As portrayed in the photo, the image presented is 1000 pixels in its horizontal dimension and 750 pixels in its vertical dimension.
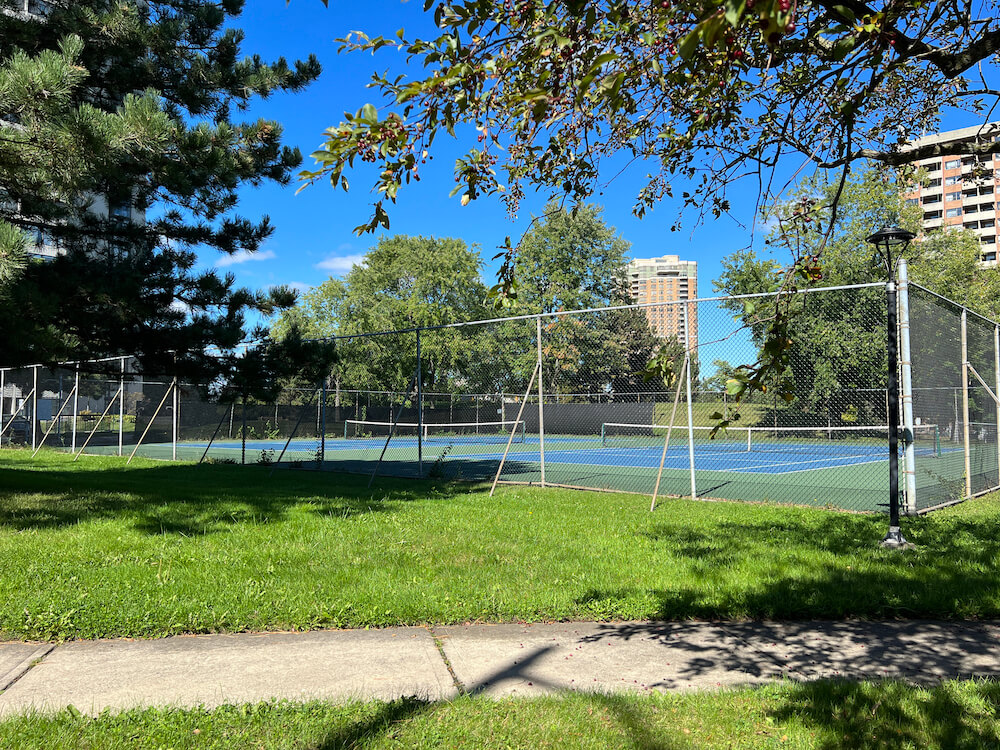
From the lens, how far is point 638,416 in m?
15.8

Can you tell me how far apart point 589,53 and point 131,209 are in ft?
33.5

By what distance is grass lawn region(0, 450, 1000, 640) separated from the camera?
4.61 metres

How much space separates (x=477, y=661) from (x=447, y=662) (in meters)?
0.17

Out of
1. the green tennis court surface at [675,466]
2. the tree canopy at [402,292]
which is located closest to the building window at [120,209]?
the green tennis court surface at [675,466]

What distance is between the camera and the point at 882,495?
1070 cm

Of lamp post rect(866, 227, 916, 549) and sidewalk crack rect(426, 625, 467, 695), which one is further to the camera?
lamp post rect(866, 227, 916, 549)

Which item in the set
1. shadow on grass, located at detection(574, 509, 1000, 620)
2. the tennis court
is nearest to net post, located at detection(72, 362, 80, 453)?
the tennis court

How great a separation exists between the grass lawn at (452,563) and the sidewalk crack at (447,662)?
0.87 feet

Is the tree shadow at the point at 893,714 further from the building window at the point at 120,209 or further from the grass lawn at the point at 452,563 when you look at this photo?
the building window at the point at 120,209

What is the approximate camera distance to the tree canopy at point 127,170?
717 cm

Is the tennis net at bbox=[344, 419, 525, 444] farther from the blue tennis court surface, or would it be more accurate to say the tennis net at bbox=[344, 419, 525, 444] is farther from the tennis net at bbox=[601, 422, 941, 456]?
the tennis net at bbox=[601, 422, 941, 456]

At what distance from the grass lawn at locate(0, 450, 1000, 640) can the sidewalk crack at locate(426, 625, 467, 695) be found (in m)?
0.26

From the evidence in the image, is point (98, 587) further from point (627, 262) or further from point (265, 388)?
point (627, 262)

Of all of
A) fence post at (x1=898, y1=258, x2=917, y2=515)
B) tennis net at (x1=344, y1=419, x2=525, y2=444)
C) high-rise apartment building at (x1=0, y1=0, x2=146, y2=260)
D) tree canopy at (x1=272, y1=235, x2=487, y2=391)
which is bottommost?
tennis net at (x1=344, y1=419, x2=525, y2=444)
